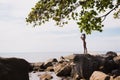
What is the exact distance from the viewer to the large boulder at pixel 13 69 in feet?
57.2

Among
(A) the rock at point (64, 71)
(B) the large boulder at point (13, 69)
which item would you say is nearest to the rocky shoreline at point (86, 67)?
(A) the rock at point (64, 71)

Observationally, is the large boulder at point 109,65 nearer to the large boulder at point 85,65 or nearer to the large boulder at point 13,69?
the large boulder at point 85,65

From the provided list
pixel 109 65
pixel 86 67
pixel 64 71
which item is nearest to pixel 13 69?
pixel 86 67

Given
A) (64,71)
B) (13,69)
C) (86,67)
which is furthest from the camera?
(64,71)

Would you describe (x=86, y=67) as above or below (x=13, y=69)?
below

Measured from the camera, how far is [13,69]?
60.1ft

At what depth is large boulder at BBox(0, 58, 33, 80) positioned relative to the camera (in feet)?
57.2

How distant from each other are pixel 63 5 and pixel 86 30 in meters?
1.83

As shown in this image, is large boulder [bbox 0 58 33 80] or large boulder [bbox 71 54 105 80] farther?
large boulder [bbox 71 54 105 80]

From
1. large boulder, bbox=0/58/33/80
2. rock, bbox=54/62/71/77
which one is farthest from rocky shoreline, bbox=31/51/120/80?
large boulder, bbox=0/58/33/80

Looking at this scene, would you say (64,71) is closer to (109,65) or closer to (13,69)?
(109,65)

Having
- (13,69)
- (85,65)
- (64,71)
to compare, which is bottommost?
(64,71)

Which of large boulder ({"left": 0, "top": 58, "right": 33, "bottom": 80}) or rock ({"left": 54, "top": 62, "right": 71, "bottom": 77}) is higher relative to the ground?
large boulder ({"left": 0, "top": 58, "right": 33, "bottom": 80})

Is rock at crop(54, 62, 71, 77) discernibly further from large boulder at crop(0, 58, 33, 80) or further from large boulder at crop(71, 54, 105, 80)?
large boulder at crop(0, 58, 33, 80)
